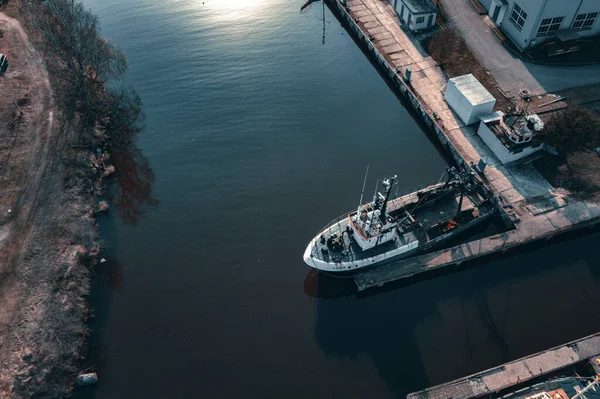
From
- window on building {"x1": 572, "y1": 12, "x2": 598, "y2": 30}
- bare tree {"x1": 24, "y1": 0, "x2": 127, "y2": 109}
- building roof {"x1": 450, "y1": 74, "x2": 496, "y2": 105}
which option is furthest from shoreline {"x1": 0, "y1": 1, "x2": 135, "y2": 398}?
window on building {"x1": 572, "y1": 12, "x2": 598, "y2": 30}

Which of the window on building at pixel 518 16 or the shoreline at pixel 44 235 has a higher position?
the window on building at pixel 518 16

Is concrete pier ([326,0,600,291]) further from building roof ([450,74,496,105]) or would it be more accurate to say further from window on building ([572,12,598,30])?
window on building ([572,12,598,30])

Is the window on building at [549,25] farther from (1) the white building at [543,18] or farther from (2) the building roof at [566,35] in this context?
(2) the building roof at [566,35]

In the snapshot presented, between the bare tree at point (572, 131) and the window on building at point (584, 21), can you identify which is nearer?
the bare tree at point (572, 131)

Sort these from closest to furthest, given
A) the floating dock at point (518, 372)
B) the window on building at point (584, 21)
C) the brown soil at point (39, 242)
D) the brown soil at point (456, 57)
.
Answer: the floating dock at point (518, 372) → the brown soil at point (39, 242) → the brown soil at point (456, 57) → the window on building at point (584, 21)

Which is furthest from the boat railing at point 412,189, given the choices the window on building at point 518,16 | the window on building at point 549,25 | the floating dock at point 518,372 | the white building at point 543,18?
the window on building at point 518,16

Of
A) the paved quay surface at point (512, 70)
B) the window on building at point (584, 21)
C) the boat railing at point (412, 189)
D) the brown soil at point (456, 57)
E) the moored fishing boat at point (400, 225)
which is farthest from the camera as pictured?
the window on building at point (584, 21)

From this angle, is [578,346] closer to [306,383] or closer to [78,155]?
[306,383]
